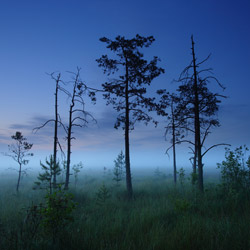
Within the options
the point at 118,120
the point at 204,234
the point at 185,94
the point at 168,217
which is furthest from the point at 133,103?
the point at 204,234

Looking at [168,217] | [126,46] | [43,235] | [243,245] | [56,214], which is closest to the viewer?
[243,245]

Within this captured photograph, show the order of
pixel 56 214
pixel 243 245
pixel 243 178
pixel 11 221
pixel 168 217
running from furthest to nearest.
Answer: pixel 243 178
pixel 11 221
pixel 168 217
pixel 56 214
pixel 243 245

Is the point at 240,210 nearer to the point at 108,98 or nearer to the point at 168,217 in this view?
the point at 168,217

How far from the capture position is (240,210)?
6.72 m

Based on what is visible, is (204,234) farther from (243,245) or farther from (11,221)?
(11,221)

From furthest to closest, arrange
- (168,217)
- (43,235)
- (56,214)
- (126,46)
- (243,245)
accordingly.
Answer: (126,46), (168,217), (43,235), (56,214), (243,245)

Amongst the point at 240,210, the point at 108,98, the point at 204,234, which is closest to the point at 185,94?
the point at 108,98

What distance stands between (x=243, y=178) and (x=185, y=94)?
600cm

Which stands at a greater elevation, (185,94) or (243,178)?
(185,94)

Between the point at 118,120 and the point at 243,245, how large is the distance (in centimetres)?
954

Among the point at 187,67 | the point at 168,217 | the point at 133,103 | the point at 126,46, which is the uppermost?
the point at 126,46

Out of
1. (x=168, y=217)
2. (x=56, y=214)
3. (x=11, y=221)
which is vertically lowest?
(x=11, y=221)

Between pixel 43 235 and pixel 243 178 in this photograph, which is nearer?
pixel 43 235

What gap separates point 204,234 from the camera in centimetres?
426
